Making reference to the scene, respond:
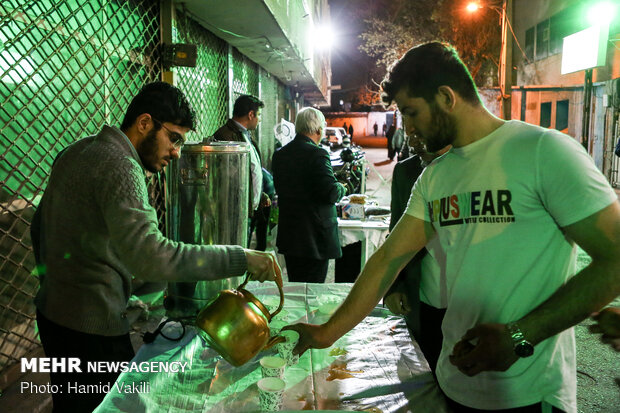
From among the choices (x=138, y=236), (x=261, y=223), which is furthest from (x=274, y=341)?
(x=261, y=223)

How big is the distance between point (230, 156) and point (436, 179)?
1.49 meters

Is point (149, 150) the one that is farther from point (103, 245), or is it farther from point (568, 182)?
point (568, 182)

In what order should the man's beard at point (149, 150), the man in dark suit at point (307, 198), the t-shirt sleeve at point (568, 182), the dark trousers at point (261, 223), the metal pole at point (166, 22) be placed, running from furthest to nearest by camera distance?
the dark trousers at point (261, 223) < the metal pole at point (166, 22) < the man in dark suit at point (307, 198) < the man's beard at point (149, 150) < the t-shirt sleeve at point (568, 182)

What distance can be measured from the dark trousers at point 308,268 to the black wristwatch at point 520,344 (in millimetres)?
3171

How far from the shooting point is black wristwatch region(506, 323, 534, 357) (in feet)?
4.44

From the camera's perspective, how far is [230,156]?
2.80m

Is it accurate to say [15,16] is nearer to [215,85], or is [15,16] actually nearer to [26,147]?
[26,147]

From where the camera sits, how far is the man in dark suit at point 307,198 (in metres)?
4.26

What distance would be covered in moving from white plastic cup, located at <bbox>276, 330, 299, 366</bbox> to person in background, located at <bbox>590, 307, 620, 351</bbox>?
1.09 m

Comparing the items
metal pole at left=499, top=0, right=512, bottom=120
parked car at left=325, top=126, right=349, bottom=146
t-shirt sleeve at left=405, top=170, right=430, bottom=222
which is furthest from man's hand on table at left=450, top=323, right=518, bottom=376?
parked car at left=325, top=126, right=349, bottom=146

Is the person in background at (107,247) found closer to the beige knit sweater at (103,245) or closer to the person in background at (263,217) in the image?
the beige knit sweater at (103,245)

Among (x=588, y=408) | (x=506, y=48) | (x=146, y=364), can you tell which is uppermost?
(x=506, y=48)

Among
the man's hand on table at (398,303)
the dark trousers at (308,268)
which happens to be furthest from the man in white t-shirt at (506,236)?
the dark trousers at (308,268)

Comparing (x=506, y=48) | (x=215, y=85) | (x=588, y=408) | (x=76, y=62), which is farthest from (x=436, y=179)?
(x=506, y=48)
